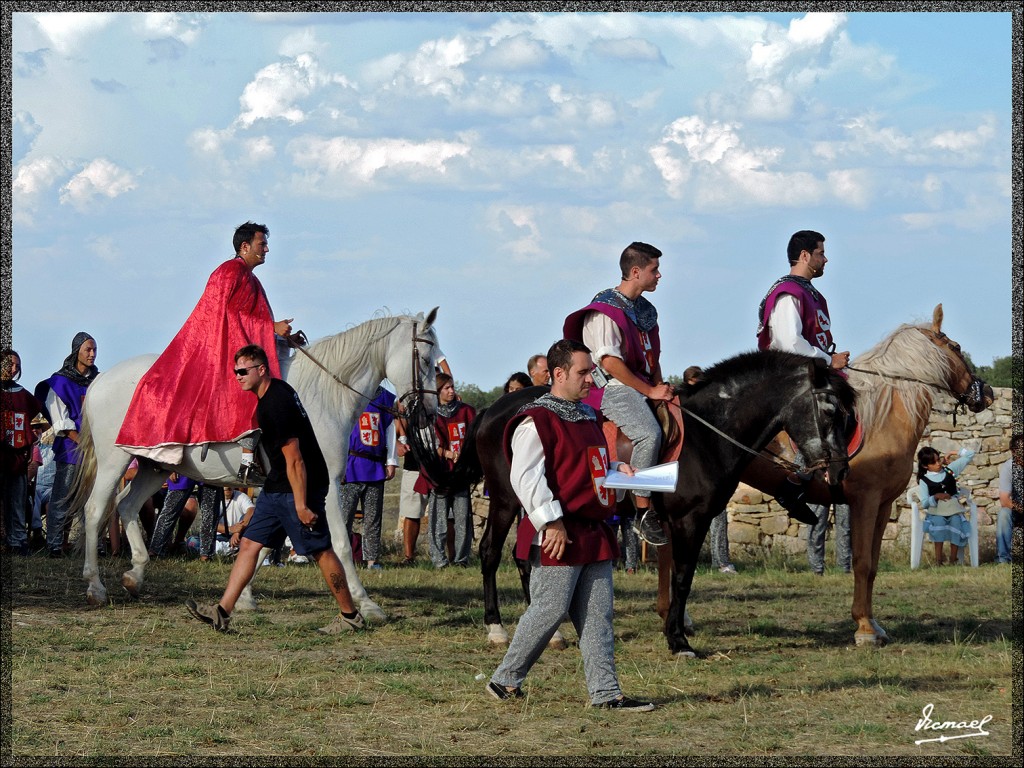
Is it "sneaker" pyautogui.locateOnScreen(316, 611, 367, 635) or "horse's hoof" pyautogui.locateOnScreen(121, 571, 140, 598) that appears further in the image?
"horse's hoof" pyautogui.locateOnScreen(121, 571, 140, 598)

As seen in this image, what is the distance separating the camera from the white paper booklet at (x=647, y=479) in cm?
583

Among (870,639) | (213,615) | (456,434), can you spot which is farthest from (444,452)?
(870,639)

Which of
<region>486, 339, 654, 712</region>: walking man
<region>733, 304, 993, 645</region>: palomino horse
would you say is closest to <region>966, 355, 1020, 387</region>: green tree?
<region>733, 304, 993, 645</region>: palomino horse

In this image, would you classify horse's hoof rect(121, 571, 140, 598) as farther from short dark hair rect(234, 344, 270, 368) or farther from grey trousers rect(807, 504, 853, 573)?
grey trousers rect(807, 504, 853, 573)

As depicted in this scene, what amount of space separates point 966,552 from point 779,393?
7.68 meters

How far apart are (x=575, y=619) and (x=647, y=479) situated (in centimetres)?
81

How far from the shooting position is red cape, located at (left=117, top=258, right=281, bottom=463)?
928 centimetres

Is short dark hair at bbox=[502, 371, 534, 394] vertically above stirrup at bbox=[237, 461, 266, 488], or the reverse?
short dark hair at bbox=[502, 371, 534, 394]

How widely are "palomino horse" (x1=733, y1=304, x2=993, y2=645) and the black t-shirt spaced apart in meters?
2.60

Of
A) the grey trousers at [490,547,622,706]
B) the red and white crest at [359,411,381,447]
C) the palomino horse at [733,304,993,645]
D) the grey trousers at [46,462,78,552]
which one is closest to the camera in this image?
the grey trousers at [490,547,622,706]

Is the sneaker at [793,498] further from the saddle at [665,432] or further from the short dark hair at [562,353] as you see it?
the short dark hair at [562,353]

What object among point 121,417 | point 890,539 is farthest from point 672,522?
point 890,539

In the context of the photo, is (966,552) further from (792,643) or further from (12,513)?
(12,513)

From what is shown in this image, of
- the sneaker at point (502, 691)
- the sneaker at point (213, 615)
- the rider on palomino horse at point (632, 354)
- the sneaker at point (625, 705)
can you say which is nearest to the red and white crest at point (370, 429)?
the sneaker at point (213, 615)
